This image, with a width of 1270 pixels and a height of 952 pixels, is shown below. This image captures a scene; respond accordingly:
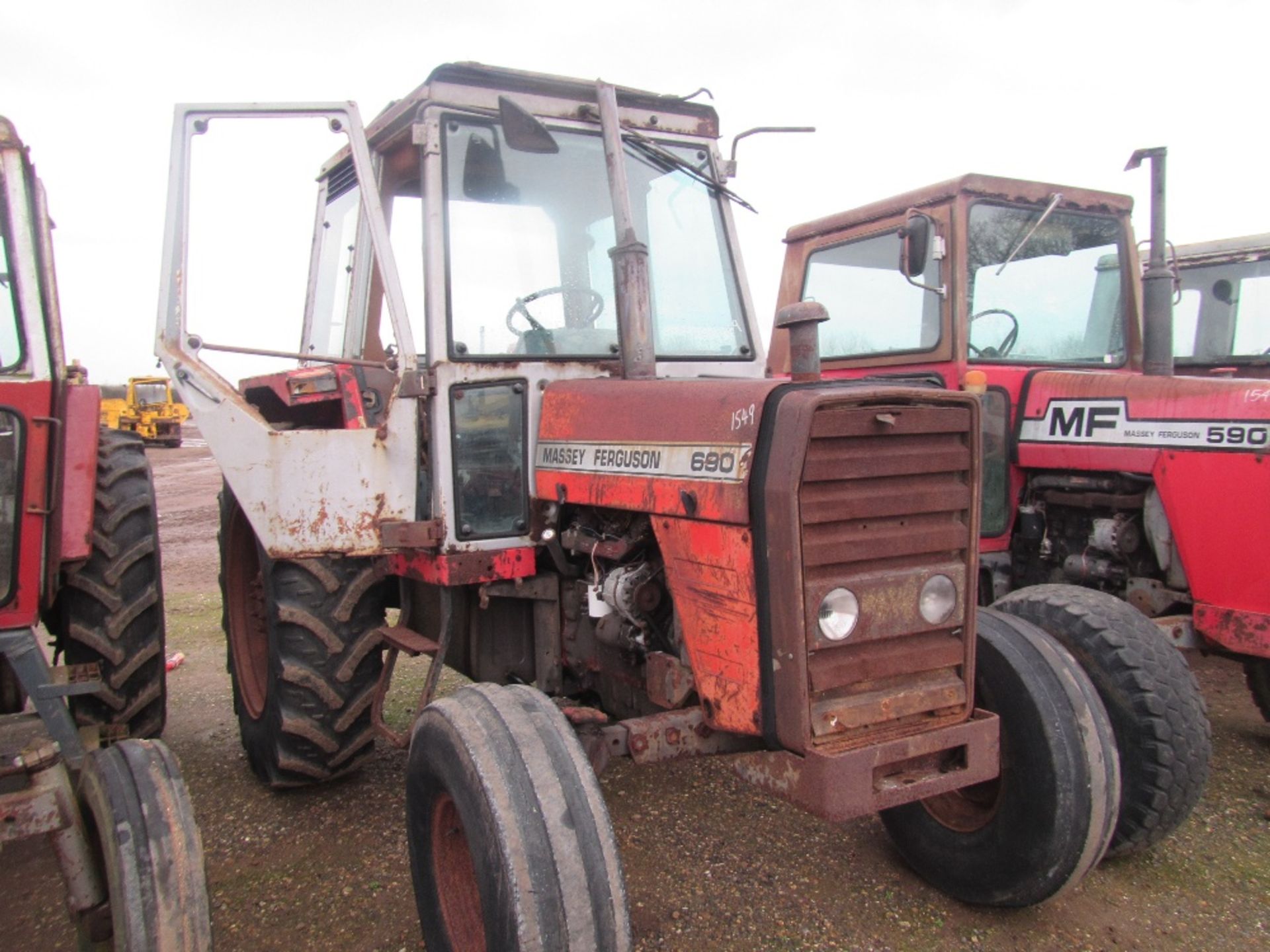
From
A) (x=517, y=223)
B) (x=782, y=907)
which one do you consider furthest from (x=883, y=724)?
(x=517, y=223)

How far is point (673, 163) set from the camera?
→ 331 centimetres

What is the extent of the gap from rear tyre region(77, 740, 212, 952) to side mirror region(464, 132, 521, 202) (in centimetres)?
195

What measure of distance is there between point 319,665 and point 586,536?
45.1 inches

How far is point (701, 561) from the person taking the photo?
233 centimetres

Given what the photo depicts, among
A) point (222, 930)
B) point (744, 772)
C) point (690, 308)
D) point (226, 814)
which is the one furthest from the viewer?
point (226, 814)

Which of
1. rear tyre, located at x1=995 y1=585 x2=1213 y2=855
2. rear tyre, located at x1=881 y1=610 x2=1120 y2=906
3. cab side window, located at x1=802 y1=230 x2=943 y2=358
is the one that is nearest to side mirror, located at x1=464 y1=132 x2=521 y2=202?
rear tyre, located at x1=881 y1=610 x2=1120 y2=906

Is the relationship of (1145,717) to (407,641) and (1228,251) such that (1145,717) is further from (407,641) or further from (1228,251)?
(1228,251)

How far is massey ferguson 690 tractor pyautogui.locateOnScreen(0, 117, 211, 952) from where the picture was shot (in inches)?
81.9

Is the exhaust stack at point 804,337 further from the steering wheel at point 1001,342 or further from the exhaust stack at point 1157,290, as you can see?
the exhaust stack at point 1157,290

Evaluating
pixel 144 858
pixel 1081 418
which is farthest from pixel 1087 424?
pixel 144 858

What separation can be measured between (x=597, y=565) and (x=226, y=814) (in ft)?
6.47

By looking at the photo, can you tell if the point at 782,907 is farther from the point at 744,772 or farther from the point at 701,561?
the point at 701,561

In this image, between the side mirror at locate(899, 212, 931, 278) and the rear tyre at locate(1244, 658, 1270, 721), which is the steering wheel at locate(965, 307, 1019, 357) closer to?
the side mirror at locate(899, 212, 931, 278)

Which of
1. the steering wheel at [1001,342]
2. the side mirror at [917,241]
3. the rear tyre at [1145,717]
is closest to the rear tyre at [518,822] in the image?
the rear tyre at [1145,717]
